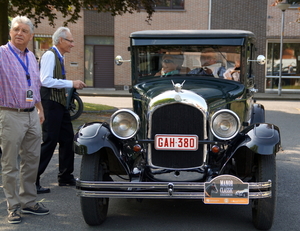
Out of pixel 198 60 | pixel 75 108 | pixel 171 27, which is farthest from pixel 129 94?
pixel 198 60

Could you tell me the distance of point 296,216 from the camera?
14.8ft

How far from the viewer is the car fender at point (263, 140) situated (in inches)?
157

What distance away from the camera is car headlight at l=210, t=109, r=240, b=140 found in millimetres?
4160

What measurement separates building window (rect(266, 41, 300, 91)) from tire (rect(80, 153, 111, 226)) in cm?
2034

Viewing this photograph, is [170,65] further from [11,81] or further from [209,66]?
[11,81]

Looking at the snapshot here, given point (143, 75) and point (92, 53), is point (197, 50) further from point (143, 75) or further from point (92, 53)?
point (92, 53)

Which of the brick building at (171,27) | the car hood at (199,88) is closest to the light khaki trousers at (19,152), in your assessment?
the car hood at (199,88)

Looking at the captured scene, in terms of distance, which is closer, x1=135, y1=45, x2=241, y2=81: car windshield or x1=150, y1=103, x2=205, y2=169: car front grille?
x1=150, y1=103, x2=205, y2=169: car front grille

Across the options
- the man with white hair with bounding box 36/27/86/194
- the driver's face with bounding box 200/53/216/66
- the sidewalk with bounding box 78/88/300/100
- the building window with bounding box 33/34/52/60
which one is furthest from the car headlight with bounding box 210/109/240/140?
the building window with bounding box 33/34/52/60

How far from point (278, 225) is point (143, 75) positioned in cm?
239

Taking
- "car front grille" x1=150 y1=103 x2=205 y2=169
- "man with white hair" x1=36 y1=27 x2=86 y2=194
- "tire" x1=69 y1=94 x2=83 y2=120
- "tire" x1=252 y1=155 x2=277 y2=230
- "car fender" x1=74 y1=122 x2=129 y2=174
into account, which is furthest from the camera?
"tire" x1=69 y1=94 x2=83 y2=120

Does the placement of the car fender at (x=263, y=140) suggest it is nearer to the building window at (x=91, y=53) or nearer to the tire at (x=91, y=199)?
the tire at (x=91, y=199)

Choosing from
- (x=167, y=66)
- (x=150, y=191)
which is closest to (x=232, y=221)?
(x=150, y=191)

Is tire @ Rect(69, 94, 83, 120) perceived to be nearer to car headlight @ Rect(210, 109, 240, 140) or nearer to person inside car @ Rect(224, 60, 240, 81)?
person inside car @ Rect(224, 60, 240, 81)
